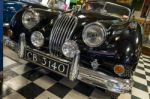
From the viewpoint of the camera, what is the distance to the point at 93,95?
2021mm

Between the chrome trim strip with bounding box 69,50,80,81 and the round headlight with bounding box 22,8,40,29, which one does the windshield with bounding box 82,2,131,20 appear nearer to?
the round headlight with bounding box 22,8,40,29

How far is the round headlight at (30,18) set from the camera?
78.5 inches

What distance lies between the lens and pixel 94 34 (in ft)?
5.29

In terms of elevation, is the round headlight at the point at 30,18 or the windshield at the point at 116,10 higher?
the windshield at the point at 116,10

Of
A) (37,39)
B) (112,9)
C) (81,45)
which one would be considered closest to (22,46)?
(37,39)

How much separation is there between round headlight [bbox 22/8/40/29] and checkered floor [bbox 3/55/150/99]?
0.70 metres

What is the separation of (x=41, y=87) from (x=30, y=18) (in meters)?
0.93

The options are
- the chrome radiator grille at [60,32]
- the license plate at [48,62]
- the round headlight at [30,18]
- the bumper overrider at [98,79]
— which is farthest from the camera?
the round headlight at [30,18]

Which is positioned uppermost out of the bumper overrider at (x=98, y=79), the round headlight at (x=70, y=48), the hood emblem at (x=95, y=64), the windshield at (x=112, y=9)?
the windshield at (x=112, y=9)

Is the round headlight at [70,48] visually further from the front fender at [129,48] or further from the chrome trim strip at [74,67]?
the front fender at [129,48]

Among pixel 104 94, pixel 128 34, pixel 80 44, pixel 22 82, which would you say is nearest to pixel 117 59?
pixel 128 34

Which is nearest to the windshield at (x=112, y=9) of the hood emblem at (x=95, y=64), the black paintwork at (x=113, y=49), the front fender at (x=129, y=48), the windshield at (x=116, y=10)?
the windshield at (x=116, y=10)

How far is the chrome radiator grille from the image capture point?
1.84 metres

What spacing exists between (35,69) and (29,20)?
31.4 inches
